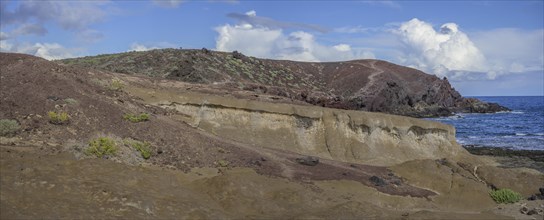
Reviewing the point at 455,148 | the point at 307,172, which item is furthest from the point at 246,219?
the point at 455,148

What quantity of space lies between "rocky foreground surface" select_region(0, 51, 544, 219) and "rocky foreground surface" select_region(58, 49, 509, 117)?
21.0 m

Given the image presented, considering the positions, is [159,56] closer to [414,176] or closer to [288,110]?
[288,110]

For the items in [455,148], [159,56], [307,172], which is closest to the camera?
[307,172]

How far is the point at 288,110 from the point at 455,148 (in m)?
11.9

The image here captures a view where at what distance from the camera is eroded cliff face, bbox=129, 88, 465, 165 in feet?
105

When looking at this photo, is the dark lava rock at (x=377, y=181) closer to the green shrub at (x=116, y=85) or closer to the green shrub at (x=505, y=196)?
the green shrub at (x=505, y=196)

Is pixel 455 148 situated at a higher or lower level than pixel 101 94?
lower

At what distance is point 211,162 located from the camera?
850 inches

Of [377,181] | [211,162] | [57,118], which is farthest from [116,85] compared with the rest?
[377,181]

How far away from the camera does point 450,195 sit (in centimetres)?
2409

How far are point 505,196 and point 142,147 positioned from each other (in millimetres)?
16697

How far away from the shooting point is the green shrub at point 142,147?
2000 cm

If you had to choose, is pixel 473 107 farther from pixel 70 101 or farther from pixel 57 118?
pixel 57 118

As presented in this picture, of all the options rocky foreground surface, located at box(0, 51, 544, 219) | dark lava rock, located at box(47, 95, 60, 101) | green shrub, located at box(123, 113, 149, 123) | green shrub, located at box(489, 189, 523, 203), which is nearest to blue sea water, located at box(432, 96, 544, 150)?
rocky foreground surface, located at box(0, 51, 544, 219)
